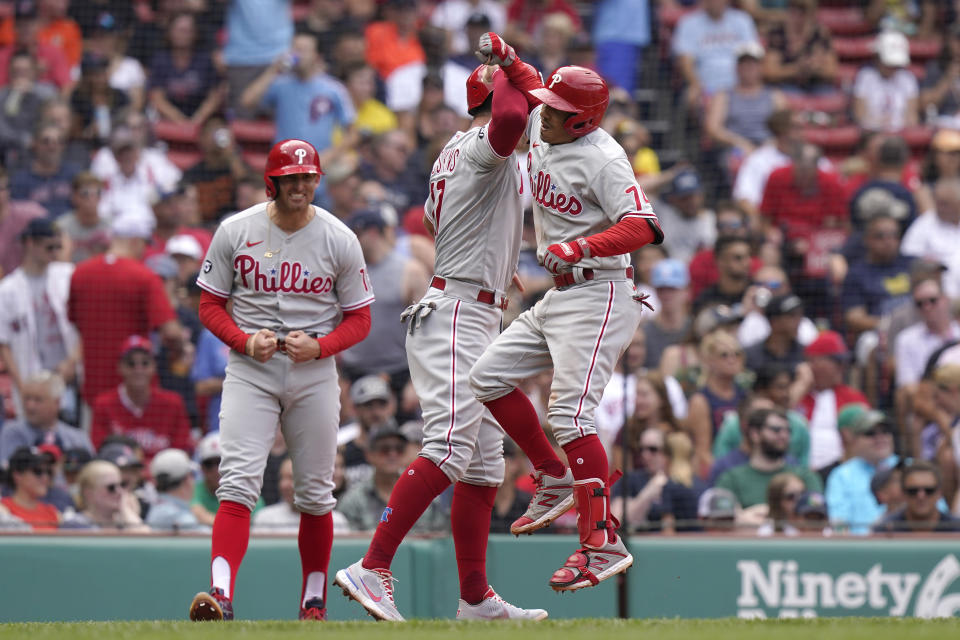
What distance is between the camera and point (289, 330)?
20.6 feet

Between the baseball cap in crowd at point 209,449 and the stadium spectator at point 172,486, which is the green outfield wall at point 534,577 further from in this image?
the baseball cap in crowd at point 209,449

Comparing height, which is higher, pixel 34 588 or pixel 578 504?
pixel 578 504

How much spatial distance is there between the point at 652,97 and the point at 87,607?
25.9 feet

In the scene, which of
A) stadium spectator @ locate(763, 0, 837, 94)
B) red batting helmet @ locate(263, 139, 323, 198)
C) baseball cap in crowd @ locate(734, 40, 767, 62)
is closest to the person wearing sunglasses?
red batting helmet @ locate(263, 139, 323, 198)

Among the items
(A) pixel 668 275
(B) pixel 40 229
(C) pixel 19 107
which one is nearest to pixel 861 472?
(A) pixel 668 275

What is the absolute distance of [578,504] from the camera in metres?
5.69

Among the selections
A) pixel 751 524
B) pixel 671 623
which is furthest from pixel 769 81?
pixel 671 623

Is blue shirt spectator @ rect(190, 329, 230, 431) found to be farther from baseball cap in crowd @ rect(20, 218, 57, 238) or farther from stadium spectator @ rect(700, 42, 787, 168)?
stadium spectator @ rect(700, 42, 787, 168)

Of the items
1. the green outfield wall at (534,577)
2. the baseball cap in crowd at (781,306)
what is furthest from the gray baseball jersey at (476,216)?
the baseball cap in crowd at (781,306)

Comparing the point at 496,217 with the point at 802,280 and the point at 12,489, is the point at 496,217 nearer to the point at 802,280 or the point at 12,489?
the point at 12,489

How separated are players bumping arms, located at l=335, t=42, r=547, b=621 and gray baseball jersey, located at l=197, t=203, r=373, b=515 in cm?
42

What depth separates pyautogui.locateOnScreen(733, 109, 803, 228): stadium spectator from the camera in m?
12.4

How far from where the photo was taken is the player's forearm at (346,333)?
6215 millimetres

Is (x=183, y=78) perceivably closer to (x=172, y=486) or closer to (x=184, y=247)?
(x=184, y=247)
